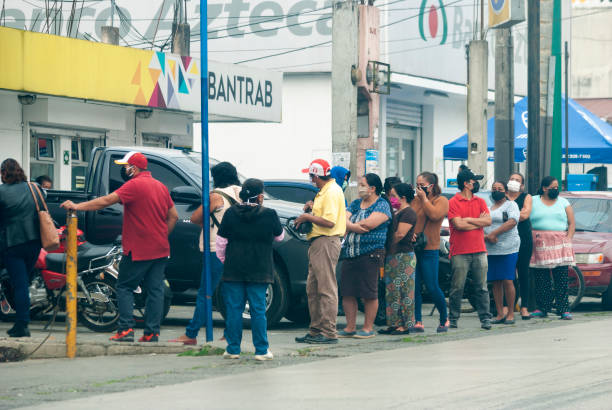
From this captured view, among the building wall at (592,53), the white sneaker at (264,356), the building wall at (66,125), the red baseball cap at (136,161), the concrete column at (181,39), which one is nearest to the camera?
the white sneaker at (264,356)

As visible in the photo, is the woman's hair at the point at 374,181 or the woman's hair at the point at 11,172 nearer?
the woman's hair at the point at 11,172

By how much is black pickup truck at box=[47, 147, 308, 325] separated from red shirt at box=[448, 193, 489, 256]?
1.78 meters

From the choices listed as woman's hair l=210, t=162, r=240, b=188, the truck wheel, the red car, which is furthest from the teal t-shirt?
woman's hair l=210, t=162, r=240, b=188

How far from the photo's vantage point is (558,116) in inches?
723

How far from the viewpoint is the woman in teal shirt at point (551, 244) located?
13.7 meters

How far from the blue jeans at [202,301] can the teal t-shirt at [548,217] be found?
517 centimetres

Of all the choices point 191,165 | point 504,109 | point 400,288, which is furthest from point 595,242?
point 191,165

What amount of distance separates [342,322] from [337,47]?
21.1 ft

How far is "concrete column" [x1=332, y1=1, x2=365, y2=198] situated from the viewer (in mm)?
17891

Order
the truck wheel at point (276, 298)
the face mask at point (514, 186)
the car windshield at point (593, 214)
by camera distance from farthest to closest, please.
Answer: the car windshield at point (593, 214)
the face mask at point (514, 186)
the truck wheel at point (276, 298)

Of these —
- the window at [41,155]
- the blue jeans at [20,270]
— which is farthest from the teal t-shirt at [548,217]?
the window at [41,155]

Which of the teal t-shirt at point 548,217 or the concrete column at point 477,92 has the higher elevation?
the concrete column at point 477,92

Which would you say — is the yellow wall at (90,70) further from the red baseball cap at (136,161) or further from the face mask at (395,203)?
the face mask at (395,203)

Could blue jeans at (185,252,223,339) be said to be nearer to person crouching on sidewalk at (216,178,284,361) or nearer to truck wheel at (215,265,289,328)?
person crouching on sidewalk at (216,178,284,361)
